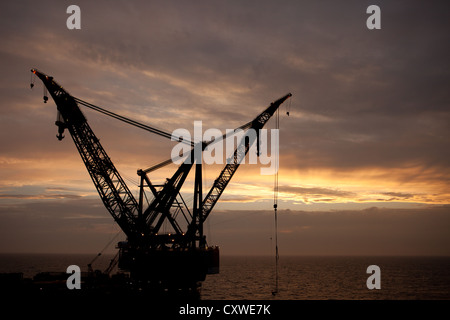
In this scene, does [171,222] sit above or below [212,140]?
below

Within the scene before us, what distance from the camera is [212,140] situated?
5712 cm
